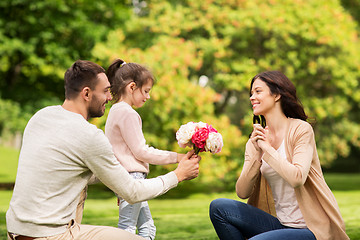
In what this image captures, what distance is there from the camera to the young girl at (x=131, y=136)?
3936 mm

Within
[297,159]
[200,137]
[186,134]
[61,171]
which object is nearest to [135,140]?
[186,134]

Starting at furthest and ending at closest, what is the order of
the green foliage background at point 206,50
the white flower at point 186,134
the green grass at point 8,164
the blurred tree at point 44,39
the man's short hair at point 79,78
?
the green grass at point 8,164, the blurred tree at point 44,39, the green foliage background at point 206,50, the white flower at point 186,134, the man's short hair at point 79,78

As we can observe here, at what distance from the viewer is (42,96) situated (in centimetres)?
1525

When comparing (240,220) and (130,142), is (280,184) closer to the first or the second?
(240,220)

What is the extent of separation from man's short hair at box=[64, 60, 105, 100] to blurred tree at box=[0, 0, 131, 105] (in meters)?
12.1

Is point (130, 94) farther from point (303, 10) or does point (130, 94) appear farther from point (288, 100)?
point (303, 10)

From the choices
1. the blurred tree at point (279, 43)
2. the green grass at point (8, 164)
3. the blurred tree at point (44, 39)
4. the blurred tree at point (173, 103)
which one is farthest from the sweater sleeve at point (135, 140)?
the green grass at point (8, 164)

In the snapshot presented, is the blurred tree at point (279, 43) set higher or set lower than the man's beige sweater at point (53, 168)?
higher

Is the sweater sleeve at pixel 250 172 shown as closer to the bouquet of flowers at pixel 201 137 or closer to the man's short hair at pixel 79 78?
the bouquet of flowers at pixel 201 137

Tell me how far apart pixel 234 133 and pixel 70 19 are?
250 inches

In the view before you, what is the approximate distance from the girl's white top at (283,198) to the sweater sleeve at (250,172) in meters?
0.10

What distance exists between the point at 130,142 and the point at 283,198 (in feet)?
4.34

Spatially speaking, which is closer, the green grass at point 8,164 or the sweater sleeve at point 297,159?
the sweater sleeve at point 297,159

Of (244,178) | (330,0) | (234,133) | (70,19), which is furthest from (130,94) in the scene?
(330,0)
